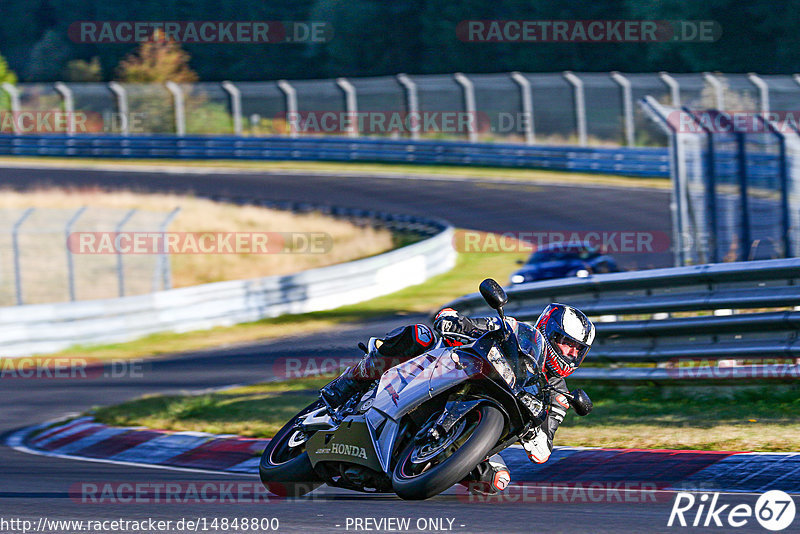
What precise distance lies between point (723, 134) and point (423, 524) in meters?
8.84

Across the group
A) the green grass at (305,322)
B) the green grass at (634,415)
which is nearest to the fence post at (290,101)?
the green grass at (305,322)

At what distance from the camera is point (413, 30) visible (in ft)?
177

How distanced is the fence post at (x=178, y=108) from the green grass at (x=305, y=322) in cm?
1870

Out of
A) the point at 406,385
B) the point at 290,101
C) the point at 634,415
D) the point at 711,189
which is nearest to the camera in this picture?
the point at 406,385

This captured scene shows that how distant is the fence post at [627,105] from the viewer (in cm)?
3300

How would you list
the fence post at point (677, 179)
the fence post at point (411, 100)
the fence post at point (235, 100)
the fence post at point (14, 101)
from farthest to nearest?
1. the fence post at point (14, 101)
2. the fence post at point (235, 100)
3. the fence post at point (411, 100)
4. the fence post at point (677, 179)

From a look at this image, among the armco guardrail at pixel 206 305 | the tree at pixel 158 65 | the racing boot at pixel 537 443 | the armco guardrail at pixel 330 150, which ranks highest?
the tree at pixel 158 65

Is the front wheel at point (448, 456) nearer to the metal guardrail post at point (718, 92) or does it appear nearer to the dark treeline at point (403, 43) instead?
the metal guardrail post at point (718, 92)

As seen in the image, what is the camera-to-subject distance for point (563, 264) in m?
18.8

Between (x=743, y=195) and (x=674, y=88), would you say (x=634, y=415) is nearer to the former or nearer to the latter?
(x=743, y=195)

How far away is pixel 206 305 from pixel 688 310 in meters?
9.78

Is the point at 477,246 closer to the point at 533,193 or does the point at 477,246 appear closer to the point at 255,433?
the point at 533,193

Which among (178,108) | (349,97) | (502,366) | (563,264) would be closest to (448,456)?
(502,366)

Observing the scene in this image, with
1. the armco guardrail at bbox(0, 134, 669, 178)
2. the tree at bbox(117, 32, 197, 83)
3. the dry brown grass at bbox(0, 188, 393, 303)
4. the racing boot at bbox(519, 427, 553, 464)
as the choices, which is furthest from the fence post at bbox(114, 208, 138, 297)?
the tree at bbox(117, 32, 197, 83)
